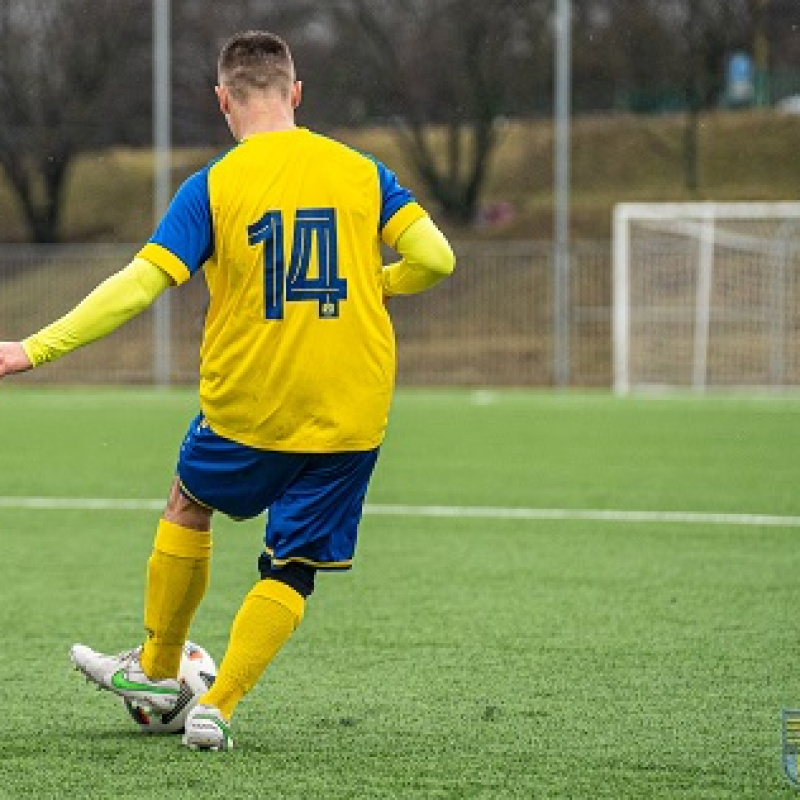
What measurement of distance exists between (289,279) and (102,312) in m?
0.47

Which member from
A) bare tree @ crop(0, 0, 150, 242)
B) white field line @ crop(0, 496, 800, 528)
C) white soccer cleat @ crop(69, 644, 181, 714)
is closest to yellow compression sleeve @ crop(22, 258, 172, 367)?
white soccer cleat @ crop(69, 644, 181, 714)

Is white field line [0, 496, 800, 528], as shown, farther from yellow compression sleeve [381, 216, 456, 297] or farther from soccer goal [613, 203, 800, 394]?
soccer goal [613, 203, 800, 394]

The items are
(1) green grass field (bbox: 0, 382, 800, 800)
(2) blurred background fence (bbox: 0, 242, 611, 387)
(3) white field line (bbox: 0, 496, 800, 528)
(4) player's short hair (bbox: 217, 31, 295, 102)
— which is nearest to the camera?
(1) green grass field (bbox: 0, 382, 800, 800)

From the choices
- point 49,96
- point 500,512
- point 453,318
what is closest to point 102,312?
point 500,512

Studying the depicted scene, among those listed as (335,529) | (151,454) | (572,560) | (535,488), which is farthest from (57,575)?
(151,454)

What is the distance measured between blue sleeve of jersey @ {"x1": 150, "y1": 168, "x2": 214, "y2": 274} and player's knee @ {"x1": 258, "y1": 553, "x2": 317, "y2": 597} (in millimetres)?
784

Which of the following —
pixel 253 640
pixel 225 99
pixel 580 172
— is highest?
pixel 580 172

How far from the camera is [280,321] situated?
4.89 m

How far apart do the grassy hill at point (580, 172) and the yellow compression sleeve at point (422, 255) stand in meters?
20.8

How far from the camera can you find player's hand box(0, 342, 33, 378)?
180 inches

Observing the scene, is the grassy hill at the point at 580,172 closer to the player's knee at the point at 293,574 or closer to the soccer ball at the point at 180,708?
the soccer ball at the point at 180,708

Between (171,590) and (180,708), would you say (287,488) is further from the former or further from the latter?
(180,708)

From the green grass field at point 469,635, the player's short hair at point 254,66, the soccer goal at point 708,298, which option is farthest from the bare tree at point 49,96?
the player's short hair at point 254,66

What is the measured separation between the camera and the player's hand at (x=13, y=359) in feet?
15.0
